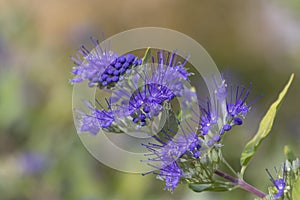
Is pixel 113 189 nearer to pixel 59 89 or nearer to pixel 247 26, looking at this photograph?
pixel 59 89

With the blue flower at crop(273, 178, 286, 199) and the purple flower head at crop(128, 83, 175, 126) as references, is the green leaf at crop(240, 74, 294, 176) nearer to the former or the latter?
the blue flower at crop(273, 178, 286, 199)

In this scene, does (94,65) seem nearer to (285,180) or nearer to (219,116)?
(219,116)

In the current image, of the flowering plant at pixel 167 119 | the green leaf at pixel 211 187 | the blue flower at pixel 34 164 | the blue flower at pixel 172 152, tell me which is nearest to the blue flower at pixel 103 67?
the flowering plant at pixel 167 119

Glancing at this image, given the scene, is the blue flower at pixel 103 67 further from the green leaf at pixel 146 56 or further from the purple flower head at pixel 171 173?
the purple flower head at pixel 171 173

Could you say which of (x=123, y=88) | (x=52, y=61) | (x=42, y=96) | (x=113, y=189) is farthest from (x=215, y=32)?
(x=123, y=88)

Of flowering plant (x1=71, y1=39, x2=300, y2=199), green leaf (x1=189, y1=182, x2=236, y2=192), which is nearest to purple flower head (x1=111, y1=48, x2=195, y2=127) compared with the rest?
flowering plant (x1=71, y1=39, x2=300, y2=199)

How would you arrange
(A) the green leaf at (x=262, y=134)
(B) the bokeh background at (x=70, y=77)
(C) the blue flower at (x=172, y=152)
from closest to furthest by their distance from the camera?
(C) the blue flower at (x=172, y=152)
(A) the green leaf at (x=262, y=134)
(B) the bokeh background at (x=70, y=77)

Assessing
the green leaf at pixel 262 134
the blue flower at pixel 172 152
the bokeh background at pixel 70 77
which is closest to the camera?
the blue flower at pixel 172 152

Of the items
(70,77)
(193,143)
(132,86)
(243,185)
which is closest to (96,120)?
(132,86)
